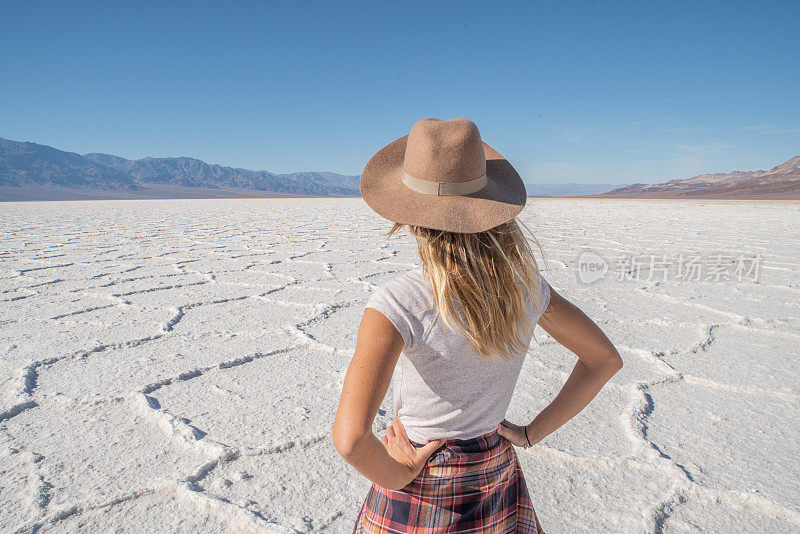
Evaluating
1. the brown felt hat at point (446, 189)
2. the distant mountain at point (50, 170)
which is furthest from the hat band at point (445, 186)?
the distant mountain at point (50, 170)

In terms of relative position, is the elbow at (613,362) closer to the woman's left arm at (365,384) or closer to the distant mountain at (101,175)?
the woman's left arm at (365,384)

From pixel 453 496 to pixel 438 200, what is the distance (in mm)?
376

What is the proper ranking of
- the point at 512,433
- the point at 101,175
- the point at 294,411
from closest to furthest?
the point at 512,433, the point at 294,411, the point at 101,175

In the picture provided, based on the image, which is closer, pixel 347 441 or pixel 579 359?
pixel 347 441

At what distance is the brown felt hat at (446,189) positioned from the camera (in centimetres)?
55

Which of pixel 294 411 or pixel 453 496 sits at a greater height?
pixel 453 496

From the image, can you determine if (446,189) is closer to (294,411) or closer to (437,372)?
(437,372)

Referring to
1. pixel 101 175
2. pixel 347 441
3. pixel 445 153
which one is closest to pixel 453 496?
pixel 347 441

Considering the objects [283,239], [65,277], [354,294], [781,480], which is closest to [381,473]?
[781,480]

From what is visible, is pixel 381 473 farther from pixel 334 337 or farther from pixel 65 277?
pixel 65 277

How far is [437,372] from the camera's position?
2.00ft

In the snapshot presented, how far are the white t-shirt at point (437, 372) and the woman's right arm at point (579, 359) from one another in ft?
0.11

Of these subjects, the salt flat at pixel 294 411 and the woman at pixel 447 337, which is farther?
the salt flat at pixel 294 411

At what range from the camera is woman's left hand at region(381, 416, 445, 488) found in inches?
24.1
